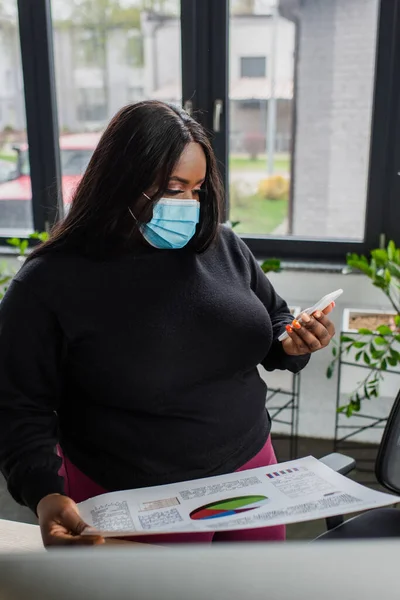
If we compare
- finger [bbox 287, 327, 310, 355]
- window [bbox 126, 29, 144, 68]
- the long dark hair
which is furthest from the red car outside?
finger [bbox 287, 327, 310, 355]

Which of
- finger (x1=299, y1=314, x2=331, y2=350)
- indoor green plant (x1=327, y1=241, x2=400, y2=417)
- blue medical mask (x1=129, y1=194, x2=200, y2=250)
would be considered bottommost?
indoor green plant (x1=327, y1=241, x2=400, y2=417)

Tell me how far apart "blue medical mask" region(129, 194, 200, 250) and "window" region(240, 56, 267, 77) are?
1.53 m

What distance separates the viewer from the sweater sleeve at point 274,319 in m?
1.34

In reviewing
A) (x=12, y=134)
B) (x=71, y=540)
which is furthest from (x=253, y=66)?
(x=71, y=540)

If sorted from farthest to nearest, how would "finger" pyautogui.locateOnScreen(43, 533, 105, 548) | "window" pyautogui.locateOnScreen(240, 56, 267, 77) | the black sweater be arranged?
"window" pyautogui.locateOnScreen(240, 56, 267, 77)
the black sweater
"finger" pyautogui.locateOnScreen(43, 533, 105, 548)

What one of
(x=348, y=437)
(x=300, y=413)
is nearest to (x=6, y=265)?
(x=300, y=413)

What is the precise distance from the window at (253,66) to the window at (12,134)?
960 millimetres

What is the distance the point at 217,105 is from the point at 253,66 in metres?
0.20

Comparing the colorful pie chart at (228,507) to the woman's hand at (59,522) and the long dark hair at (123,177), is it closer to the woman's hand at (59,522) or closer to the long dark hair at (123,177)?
the woman's hand at (59,522)

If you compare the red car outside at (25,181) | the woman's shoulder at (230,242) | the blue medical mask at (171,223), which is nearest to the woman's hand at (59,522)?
the blue medical mask at (171,223)

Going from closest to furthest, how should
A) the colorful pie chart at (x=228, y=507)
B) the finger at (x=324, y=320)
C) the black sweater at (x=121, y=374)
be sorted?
the colorful pie chart at (x=228, y=507) < the black sweater at (x=121, y=374) < the finger at (x=324, y=320)

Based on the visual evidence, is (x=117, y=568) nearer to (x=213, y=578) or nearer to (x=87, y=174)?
(x=213, y=578)

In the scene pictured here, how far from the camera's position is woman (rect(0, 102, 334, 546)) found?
1084 millimetres

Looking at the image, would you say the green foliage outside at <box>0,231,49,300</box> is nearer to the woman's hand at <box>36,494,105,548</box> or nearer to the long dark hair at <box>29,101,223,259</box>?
the long dark hair at <box>29,101,223,259</box>
